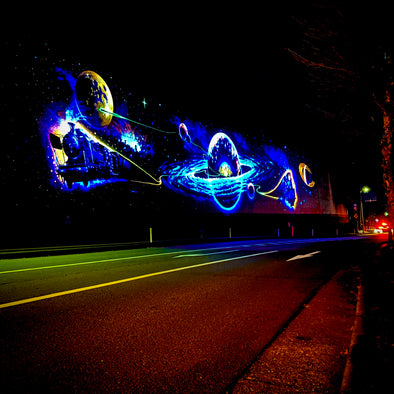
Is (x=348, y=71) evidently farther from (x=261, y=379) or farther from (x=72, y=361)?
(x=72, y=361)

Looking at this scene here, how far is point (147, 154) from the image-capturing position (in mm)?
24047

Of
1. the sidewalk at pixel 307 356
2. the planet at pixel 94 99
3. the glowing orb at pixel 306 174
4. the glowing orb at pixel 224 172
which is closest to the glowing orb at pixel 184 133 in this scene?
the glowing orb at pixel 224 172

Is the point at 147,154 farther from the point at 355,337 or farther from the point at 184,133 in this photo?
the point at 355,337

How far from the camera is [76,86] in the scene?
19.7m

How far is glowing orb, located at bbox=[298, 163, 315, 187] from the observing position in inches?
1773

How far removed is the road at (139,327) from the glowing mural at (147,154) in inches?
492

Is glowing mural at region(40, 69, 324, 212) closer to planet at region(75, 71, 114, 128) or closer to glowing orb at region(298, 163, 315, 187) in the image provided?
planet at region(75, 71, 114, 128)

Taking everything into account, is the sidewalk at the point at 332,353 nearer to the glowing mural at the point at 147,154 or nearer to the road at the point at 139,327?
the road at the point at 139,327

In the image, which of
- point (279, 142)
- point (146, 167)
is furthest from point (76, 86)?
point (279, 142)

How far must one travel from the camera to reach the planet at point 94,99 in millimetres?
19891

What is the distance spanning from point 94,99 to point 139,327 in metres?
19.4

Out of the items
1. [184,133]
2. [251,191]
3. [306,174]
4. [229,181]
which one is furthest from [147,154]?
[306,174]

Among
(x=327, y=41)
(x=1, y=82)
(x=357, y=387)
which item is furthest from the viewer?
(x=1, y=82)

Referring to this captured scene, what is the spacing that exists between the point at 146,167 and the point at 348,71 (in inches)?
656
